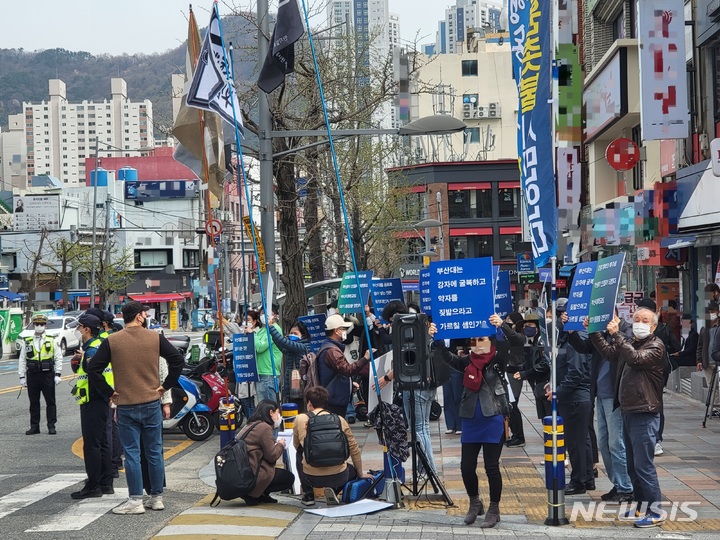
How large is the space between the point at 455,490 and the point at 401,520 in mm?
1693

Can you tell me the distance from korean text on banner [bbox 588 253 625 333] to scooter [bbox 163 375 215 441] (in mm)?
8504

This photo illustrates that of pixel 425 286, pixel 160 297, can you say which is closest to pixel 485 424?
pixel 425 286

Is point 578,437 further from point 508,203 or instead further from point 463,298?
point 508,203

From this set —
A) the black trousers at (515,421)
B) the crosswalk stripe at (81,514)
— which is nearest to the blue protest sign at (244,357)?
Result: the black trousers at (515,421)

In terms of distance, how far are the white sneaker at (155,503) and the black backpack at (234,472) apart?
21.5 inches

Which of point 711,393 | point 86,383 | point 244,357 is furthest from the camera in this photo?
point 711,393

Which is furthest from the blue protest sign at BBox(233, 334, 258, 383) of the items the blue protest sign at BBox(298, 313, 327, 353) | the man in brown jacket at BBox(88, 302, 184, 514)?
the man in brown jacket at BBox(88, 302, 184, 514)

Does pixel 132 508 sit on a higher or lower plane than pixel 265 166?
lower

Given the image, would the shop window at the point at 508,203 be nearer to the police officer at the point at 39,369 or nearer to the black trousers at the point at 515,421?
the police officer at the point at 39,369

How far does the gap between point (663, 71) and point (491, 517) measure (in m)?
14.9

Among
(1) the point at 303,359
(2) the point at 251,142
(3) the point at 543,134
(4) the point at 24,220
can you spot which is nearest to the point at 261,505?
(1) the point at 303,359

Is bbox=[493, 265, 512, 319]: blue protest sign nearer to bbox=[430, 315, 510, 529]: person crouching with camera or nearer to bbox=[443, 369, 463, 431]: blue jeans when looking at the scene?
bbox=[443, 369, 463, 431]: blue jeans

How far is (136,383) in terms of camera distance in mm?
9758

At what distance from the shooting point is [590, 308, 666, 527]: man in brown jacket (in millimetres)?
8930
